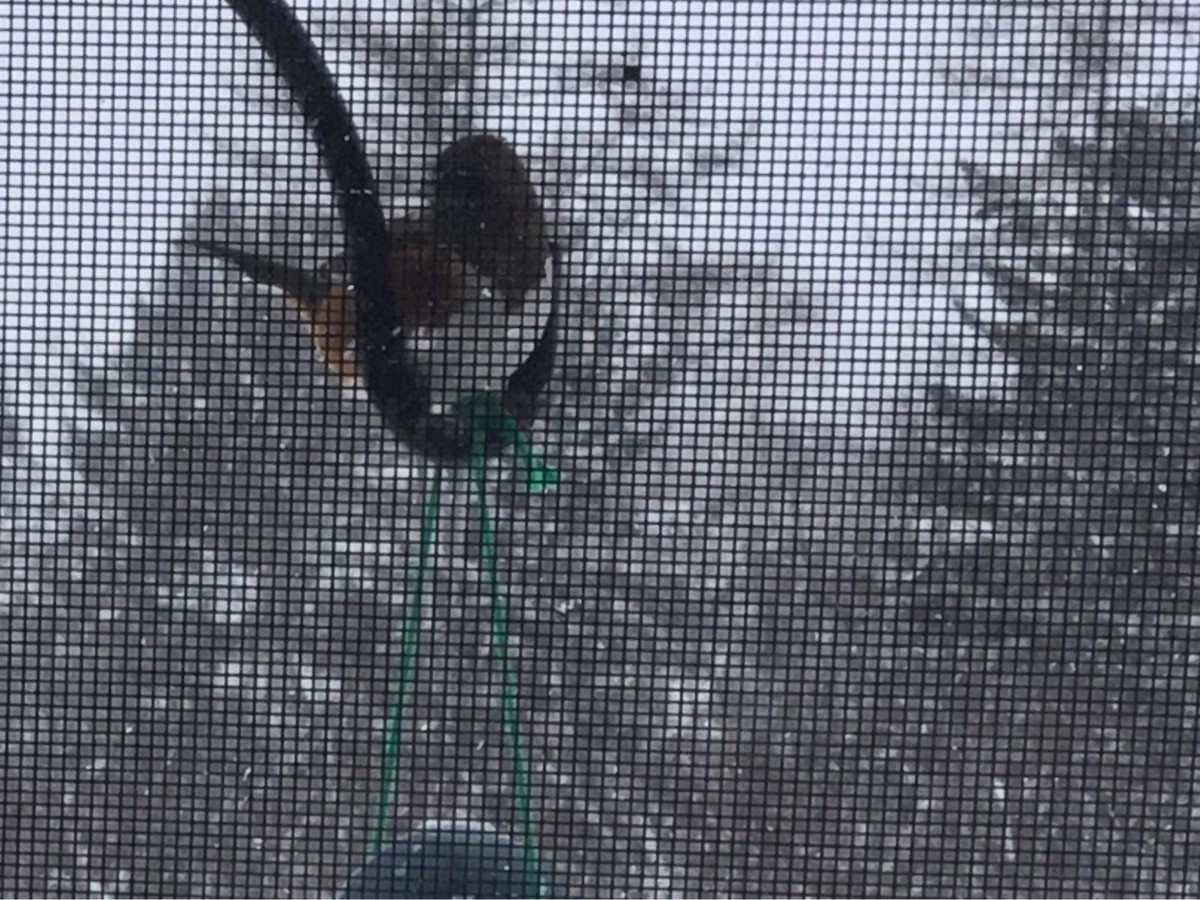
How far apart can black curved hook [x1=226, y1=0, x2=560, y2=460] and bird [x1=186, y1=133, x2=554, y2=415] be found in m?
0.01

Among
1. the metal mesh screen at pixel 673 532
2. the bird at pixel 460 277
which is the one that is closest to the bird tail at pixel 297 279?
the bird at pixel 460 277

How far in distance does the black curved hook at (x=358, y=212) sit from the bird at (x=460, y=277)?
13 millimetres

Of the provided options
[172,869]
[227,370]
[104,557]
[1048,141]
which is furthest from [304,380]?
[1048,141]

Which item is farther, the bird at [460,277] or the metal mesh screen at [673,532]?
the metal mesh screen at [673,532]

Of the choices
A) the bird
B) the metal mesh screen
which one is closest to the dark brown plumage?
the bird

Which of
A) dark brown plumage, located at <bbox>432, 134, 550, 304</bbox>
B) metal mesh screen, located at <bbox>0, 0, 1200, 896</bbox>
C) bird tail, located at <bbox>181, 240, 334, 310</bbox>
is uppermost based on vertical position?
dark brown plumage, located at <bbox>432, 134, 550, 304</bbox>

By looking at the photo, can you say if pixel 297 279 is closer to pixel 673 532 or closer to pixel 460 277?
pixel 460 277

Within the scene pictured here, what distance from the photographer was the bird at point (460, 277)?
1137 millimetres

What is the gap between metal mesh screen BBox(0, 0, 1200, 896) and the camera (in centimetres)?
177

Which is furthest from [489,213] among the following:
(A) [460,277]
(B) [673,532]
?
(B) [673,532]

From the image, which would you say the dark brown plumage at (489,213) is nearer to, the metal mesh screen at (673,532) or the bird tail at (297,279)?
the bird tail at (297,279)

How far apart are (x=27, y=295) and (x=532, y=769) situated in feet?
2.57

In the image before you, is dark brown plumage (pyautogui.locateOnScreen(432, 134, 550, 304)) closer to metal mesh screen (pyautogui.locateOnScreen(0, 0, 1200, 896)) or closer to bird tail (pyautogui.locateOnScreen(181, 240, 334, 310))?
bird tail (pyautogui.locateOnScreen(181, 240, 334, 310))

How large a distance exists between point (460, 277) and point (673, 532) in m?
0.80
